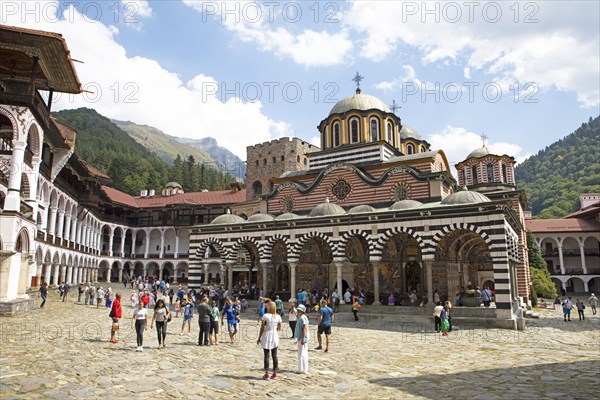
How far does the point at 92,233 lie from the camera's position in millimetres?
44125

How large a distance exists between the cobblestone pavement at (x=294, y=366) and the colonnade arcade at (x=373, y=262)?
24.2 feet

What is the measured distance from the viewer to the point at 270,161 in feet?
161

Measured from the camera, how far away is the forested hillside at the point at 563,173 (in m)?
81.2

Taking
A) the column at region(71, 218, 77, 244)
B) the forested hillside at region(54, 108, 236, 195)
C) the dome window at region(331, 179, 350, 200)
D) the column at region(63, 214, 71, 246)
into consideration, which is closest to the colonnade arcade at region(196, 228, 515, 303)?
the dome window at region(331, 179, 350, 200)

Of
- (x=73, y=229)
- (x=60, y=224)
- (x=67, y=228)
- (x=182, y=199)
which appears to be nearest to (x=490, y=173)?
(x=182, y=199)

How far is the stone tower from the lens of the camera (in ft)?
157

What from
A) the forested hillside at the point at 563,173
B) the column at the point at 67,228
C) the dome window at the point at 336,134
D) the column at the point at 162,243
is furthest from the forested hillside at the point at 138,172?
the forested hillside at the point at 563,173

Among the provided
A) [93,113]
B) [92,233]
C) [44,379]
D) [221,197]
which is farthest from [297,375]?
[93,113]

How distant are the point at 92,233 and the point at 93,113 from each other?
119m

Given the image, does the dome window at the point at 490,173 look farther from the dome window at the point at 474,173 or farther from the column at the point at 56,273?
the column at the point at 56,273

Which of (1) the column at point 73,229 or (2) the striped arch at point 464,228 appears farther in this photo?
(1) the column at point 73,229

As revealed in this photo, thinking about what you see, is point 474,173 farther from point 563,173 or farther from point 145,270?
point 563,173

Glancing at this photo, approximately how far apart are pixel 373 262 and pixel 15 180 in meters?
15.9

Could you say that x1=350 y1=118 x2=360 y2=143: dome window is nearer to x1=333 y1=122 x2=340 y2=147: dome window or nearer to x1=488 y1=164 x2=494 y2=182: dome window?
x1=333 y1=122 x2=340 y2=147: dome window
